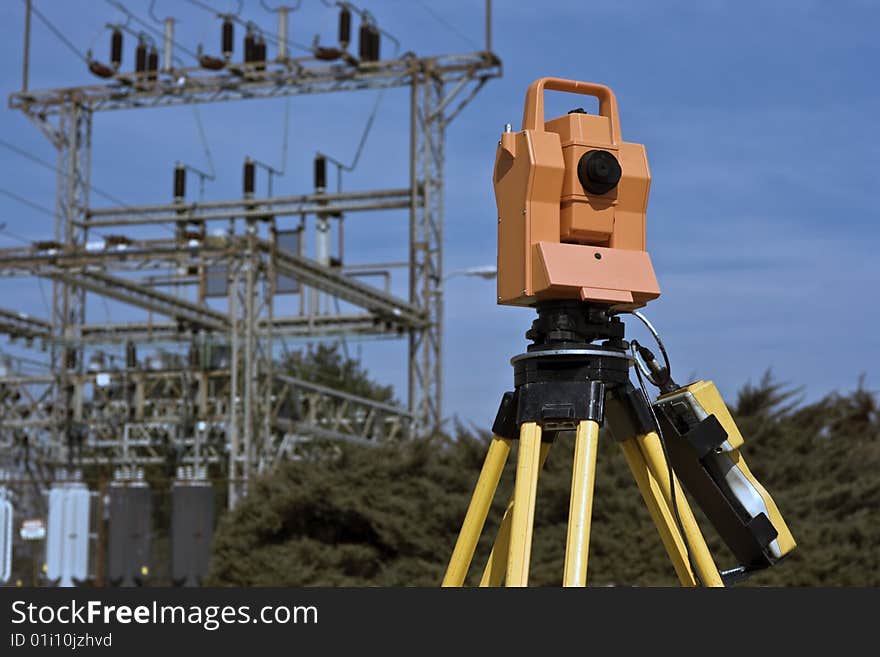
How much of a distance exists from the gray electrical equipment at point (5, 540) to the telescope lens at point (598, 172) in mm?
14131

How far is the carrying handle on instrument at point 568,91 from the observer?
4059mm

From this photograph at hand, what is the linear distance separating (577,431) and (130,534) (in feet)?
49.6

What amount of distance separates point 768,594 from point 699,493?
1.14 m

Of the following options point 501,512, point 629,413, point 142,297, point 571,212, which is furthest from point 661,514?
point 142,297

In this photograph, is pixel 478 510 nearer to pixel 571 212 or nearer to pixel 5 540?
pixel 571 212

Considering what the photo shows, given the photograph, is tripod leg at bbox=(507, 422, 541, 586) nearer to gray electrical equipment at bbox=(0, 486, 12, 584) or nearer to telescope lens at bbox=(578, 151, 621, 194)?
telescope lens at bbox=(578, 151, 621, 194)

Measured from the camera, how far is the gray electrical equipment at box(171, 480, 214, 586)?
57.8ft

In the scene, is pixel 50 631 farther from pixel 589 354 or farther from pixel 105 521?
pixel 105 521

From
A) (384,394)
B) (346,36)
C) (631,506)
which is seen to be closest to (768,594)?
(631,506)

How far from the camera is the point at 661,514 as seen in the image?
400cm

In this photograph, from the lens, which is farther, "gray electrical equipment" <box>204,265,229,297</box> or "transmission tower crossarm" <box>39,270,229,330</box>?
"gray electrical equipment" <box>204,265,229,297</box>

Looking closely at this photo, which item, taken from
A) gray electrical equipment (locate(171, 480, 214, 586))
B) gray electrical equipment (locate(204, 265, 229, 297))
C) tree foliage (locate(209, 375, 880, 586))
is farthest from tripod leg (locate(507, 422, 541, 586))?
gray electrical equipment (locate(204, 265, 229, 297))

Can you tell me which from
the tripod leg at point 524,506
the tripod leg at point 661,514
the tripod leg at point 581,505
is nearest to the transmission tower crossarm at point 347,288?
the tripod leg at point 661,514

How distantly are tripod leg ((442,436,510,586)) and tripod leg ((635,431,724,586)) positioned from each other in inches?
16.2
